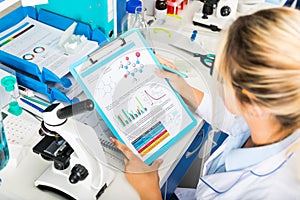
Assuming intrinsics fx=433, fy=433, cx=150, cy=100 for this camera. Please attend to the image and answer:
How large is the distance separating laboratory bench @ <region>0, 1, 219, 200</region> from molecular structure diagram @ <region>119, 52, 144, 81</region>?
0.29 feet

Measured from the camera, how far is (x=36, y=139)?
4.15 ft

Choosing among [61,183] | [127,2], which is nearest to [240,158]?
[61,183]

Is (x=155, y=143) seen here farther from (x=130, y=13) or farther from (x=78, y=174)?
(x=130, y=13)

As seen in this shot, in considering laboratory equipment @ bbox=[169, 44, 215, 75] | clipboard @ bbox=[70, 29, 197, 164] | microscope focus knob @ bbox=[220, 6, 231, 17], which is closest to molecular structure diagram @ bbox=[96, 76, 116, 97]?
clipboard @ bbox=[70, 29, 197, 164]

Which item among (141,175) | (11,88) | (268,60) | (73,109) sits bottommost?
(141,175)

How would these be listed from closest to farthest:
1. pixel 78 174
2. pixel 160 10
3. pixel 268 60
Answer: pixel 268 60
pixel 78 174
pixel 160 10

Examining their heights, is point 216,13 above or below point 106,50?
below

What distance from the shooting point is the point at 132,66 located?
1278 millimetres

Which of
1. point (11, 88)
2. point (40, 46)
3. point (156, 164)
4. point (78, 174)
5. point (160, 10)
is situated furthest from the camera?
point (160, 10)

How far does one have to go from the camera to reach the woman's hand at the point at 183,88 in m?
1.33

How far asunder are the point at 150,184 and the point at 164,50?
46 cm

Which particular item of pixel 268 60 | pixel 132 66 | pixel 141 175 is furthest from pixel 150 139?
pixel 268 60

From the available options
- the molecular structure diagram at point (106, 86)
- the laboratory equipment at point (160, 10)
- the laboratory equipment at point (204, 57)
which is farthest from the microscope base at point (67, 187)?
the laboratory equipment at point (160, 10)

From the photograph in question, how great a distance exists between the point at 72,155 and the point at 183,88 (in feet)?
1.40
